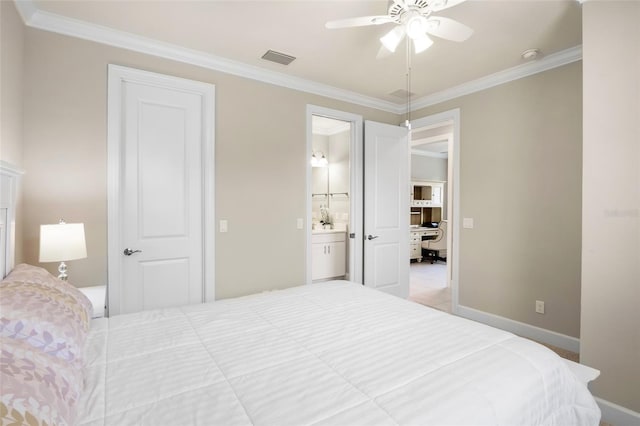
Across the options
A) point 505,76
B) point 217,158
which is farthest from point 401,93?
point 217,158

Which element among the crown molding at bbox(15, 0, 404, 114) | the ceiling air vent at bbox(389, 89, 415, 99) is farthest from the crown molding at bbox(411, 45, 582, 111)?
the crown molding at bbox(15, 0, 404, 114)

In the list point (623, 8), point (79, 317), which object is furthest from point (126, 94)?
point (623, 8)

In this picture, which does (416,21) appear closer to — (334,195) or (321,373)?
(321,373)

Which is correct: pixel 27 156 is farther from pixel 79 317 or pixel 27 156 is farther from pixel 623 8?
pixel 623 8

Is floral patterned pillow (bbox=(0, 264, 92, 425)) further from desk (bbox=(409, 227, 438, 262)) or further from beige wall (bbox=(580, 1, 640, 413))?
desk (bbox=(409, 227, 438, 262))

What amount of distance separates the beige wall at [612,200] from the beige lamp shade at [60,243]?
10.5 ft

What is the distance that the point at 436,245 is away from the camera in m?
7.00

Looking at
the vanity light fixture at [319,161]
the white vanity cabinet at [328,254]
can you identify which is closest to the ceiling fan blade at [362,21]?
the white vanity cabinet at [328,254]

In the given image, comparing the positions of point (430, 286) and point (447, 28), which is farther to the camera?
point (430, 286)

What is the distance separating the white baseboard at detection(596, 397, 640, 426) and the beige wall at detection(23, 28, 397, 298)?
253cm

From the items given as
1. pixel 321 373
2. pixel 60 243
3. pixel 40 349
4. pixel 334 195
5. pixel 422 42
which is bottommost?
pixel 321 373

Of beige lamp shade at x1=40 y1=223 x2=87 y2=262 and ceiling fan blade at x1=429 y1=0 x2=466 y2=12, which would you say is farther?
beige lamp shade at x1=40 y1=223 x2=87 y2=262

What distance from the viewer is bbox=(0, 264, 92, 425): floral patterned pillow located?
0.70 m

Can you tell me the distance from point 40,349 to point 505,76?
156 inches
